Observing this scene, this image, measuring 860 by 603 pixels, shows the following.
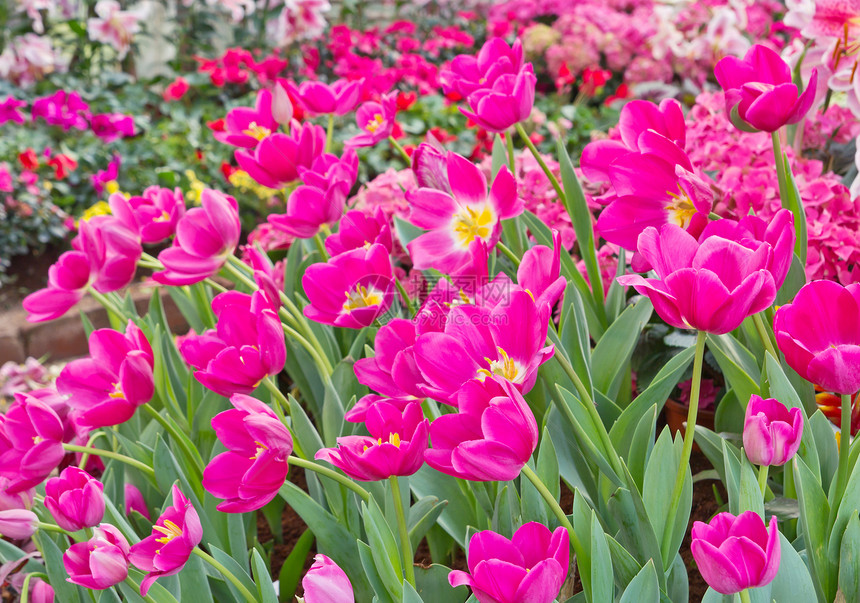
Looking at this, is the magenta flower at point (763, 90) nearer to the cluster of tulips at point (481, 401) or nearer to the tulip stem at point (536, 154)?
the cluster of tulips at point (481, 401)

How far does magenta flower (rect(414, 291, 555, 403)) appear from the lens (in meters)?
0.59

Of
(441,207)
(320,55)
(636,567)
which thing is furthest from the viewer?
(320,55)

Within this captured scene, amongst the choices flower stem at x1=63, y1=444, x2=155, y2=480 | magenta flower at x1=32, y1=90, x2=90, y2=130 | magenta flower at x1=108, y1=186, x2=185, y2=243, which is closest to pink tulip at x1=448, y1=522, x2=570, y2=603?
flower stem at x1=63, y1=444, x2=155, y2=480

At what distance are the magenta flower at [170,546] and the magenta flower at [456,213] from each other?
337 millimetres

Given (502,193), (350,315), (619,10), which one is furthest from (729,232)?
(619,10)

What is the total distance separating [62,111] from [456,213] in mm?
3868

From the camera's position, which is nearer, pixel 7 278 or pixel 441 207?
pixel 441 207

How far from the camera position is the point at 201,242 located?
3.04ft

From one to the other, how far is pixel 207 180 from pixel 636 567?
3478mm

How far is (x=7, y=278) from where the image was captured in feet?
12.0

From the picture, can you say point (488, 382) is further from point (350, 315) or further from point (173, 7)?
point (173, 7)

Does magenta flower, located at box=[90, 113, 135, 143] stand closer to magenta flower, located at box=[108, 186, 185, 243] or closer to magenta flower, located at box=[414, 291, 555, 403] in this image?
magenta flower, located at box=[108, 186, 185, 243]

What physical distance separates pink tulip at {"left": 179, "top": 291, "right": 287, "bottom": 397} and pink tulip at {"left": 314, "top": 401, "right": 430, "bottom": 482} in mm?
157

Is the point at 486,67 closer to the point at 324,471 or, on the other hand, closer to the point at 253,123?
the point at 253,123
